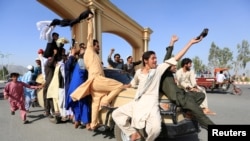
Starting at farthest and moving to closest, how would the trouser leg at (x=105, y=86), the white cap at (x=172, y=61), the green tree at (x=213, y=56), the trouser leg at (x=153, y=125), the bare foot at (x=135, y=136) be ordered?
the green tree at (x=213, y=56) < the trouser leg at (x=105, y=86) < the bare foot at (x=135, y=136) < the white cap at (x=172, y=61) < the trouser leg at (x=153, y=125)

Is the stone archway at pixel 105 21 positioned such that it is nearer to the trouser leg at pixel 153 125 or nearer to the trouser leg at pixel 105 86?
the trouser leg at pixel 105 86

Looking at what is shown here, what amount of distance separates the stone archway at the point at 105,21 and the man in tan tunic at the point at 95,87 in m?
10.1

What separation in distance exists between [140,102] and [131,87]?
3.86ft

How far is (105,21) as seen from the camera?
1920 centimetres

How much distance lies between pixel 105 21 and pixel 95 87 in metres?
14.7

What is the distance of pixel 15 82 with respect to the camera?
22.4ft

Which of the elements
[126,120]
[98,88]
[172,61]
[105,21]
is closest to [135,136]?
[126,120]

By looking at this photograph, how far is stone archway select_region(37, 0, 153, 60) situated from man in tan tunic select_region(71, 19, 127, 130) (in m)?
10.1

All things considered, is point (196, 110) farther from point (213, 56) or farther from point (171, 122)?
point (213, 56)

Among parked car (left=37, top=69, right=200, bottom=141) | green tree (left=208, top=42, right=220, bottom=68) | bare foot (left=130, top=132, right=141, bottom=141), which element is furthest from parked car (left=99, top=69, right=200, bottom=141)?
green tree (left=208, top=42, right=220, bottom=68)

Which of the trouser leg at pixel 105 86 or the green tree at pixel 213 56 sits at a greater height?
the green tree at pixel 213 56

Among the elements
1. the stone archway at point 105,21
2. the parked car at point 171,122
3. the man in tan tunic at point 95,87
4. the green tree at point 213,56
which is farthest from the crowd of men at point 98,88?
the green tree at point 213,56

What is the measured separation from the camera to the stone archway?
15.0 metres

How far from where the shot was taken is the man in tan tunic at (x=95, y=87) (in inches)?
195
